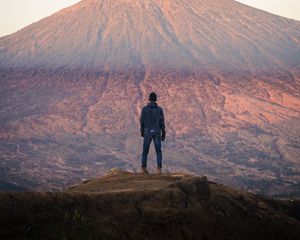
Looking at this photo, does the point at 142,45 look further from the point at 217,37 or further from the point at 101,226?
the point at 101,226

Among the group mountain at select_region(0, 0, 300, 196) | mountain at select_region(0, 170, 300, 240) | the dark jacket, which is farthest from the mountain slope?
mountain at select_region(0, 170, 300, 240)

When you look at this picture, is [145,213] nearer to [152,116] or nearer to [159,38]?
[152,116]

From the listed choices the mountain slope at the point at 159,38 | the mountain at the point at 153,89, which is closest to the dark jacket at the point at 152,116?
the mountain at the point at 153,89

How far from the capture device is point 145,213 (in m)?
6.62

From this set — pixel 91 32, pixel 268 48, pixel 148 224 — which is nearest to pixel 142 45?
pixel 91 32

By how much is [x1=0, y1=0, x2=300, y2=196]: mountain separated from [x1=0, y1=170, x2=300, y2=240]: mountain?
24.8 metres

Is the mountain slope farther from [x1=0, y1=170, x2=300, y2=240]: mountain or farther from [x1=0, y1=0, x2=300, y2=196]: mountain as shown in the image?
[x1=0, y1=170, x2=300, y2=240]: mountain

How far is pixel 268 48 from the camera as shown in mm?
70125

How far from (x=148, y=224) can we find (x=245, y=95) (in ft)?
167

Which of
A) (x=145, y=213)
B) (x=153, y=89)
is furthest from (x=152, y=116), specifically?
(x=153, y=89)

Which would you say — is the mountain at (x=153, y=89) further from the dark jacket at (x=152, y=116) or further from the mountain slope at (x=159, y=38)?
the dark jacket at (x=152, y=116)

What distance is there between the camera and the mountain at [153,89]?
4181cm

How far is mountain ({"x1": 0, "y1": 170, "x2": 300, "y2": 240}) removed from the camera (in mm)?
5531

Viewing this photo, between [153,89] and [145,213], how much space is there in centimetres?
5017
